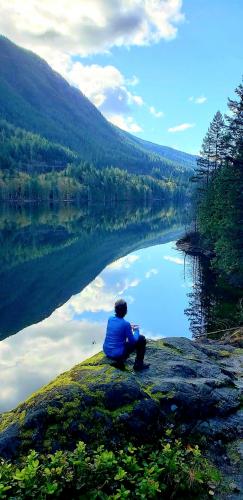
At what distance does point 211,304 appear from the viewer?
38.4 metres

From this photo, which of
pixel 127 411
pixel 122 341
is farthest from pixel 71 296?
pixel 127 411

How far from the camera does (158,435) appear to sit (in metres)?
9.55

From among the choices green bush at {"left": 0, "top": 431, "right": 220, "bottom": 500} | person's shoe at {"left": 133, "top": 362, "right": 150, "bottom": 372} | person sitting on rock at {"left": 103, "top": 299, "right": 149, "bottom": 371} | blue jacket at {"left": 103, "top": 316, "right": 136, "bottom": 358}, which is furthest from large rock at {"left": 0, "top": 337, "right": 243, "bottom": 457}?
green bush at {"left": 0, "top": 431, "right": 220, "bottom": 500}

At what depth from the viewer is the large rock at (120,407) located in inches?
358

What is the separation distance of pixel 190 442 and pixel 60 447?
10.6 ft

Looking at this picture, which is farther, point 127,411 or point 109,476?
point 127,411

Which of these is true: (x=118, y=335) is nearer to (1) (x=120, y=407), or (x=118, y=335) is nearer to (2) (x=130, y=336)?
(2) (x=130, y=336)

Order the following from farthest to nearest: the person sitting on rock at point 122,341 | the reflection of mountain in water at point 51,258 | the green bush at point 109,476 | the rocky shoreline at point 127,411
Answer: the reflection of mountain in water at point 51,258
the person sitting on rock at point 122,341
the rocky shoreline at point 127,411
the green bush at point 109,476

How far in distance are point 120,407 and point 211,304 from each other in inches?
1184

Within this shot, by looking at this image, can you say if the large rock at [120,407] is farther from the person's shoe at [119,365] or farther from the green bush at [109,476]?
the green bush at [109,476]

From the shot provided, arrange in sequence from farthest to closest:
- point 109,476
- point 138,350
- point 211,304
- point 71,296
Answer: point 71,296 < point 211,304 < point 138,350 < point 109,476

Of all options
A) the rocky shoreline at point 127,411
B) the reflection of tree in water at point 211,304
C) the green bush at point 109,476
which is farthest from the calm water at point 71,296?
the green bush at point 109,476

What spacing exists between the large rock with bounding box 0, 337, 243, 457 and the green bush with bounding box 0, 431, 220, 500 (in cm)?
55

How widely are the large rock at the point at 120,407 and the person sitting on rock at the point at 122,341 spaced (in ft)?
0.94
